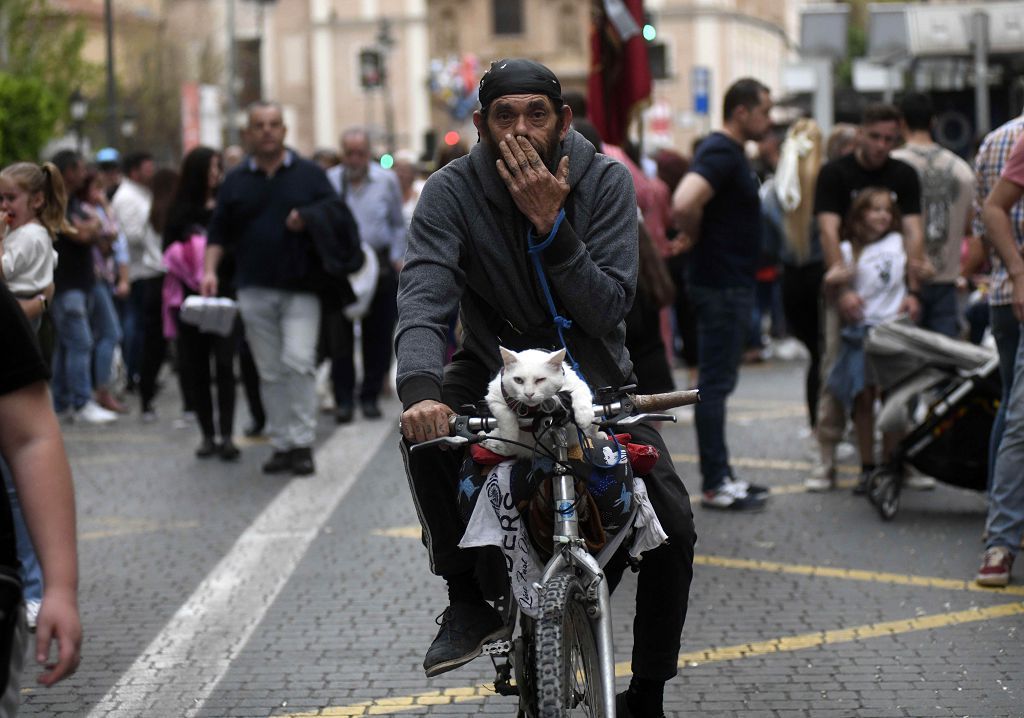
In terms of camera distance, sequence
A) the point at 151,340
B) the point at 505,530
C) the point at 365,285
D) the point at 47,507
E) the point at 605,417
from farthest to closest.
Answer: the point at 151,340, the point at 365,285, the point at 505,530, the point at 605,417, the point at 47,507

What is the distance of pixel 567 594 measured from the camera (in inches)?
147

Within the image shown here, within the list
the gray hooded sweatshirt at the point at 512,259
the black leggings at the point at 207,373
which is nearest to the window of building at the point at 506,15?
the black leggings at the point at 207,373

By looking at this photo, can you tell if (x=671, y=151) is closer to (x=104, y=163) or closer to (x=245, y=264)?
(x=245, y=264)

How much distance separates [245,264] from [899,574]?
4489 millimetres

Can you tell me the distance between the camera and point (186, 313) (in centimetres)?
1026

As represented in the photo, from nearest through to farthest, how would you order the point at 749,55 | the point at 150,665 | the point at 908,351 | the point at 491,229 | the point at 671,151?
1. the point at 491,229
2. the point at 150,665
3. the point at 908,351
4. the point at 671,151
5. the point at 749,55

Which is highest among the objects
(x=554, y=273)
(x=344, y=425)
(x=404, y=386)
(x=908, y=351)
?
(x=554, y=273)

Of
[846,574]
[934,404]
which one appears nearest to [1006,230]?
[846,574]

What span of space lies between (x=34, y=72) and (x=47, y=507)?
27836 mm

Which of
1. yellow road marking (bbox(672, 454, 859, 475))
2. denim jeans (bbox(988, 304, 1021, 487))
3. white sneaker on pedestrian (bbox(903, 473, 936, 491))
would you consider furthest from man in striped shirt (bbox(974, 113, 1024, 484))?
yellow road marking (bbox(672, 454, 859, 475))

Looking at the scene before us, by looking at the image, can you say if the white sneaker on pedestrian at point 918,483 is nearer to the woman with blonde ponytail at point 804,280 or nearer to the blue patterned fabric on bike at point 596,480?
the woman with blonde ponytail at point 804,280

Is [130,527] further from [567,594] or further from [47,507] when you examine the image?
[47,507]

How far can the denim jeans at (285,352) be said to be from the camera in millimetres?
9742

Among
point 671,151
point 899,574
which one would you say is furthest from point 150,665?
point 671,151
